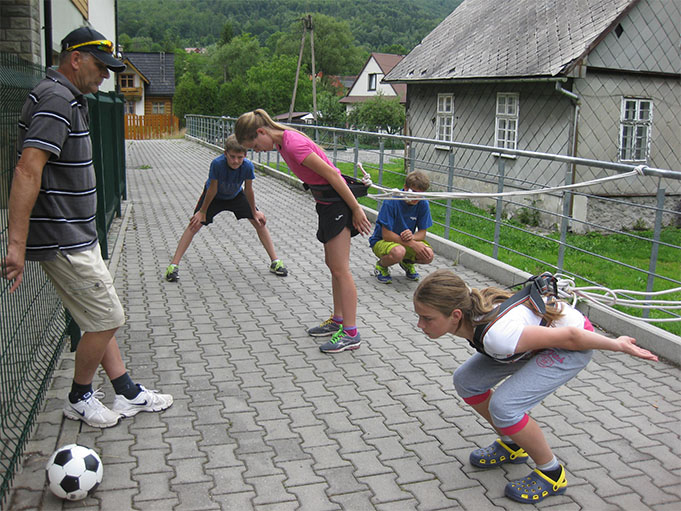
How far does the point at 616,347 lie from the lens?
2.90 metres

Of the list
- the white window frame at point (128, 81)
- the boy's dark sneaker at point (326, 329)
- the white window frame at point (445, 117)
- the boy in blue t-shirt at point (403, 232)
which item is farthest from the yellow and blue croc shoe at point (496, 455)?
the white window frame at point (128, 81)

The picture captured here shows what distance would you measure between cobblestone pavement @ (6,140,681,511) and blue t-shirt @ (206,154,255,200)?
1070mm

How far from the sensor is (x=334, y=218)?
509cm

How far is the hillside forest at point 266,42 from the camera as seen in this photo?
58.2 meters

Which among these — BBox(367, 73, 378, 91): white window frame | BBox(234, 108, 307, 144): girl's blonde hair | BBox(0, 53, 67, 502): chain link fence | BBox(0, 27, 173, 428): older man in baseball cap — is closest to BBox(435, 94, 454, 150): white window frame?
BBox(234, 108, 307, 144): girl's blonde hair

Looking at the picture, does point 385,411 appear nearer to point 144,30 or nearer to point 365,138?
point 365,138

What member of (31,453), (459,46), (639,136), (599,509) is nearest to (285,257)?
(31,453)

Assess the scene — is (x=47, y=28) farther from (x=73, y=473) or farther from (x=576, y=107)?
(x=576, y=107)

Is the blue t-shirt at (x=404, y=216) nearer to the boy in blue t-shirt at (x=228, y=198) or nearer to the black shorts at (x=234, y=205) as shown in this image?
the boy in blue t-shirt at (x=228, y=198)

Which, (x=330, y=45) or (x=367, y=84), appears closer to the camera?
Result: (x=367, y=84)

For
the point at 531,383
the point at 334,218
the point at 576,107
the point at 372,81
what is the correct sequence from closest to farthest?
the point at 531,383
the point at 334,218
the point at 576,107
the point at 372,81

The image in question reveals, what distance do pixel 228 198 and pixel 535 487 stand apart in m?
4.88

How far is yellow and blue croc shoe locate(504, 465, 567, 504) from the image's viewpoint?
3.26 m

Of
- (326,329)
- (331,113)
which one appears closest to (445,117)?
(326,329)
